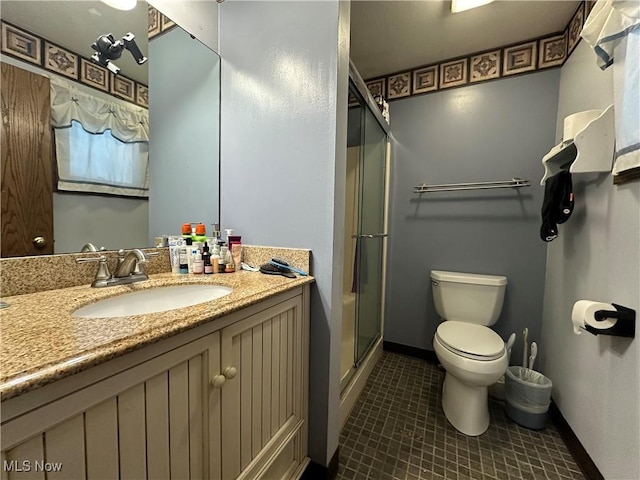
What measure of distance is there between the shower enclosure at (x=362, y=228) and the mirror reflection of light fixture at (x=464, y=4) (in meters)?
0.63

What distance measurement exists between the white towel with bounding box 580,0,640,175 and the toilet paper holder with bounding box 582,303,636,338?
1.75 ft

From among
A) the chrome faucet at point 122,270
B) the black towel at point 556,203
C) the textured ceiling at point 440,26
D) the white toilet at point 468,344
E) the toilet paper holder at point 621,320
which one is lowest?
the white toilet at point 468,344

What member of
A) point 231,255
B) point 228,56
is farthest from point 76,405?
point 228,56

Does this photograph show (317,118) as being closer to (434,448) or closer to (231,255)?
(231,255)

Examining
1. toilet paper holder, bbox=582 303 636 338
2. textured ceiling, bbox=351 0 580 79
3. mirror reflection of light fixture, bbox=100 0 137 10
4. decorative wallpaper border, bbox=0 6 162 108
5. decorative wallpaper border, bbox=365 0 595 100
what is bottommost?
toilet paper holder, bbox=582 303 636 338

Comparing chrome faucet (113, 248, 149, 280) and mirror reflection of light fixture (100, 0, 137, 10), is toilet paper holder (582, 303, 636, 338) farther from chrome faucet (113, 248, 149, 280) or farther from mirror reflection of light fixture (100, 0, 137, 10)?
mirror reflection of light fixture (100, 0, 137, 10)

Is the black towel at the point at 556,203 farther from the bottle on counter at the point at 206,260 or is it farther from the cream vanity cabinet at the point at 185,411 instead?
the bottle on counter at the point at 206,260

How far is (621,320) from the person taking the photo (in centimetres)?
97

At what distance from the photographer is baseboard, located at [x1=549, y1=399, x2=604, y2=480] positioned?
1.13 meters

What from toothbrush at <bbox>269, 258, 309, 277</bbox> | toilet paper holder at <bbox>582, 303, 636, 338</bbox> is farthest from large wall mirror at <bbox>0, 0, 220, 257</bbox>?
toilet paper holder at <bbox>582, 303, 636, 338</bbox>

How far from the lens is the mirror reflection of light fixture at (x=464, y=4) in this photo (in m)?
1.42

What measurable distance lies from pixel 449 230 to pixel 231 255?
5.51ft

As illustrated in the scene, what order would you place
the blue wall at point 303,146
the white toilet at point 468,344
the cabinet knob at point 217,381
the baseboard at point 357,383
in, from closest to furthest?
the cabinet knob at point 217,381
the blue wall at point 303,146
the white toilet at point 468,344
the baseboard at point 357,383

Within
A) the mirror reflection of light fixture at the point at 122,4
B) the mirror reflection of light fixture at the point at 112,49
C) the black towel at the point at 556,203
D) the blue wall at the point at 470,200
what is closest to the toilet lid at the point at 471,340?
the blue wall at the point at 470,200
